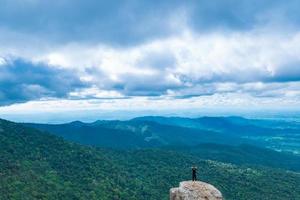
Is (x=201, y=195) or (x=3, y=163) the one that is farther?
(x=3, y=163)

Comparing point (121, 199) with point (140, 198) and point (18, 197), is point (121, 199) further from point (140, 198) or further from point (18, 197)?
point (18, 197)

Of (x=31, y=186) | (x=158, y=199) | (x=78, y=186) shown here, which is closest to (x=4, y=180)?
(x=31, y=186)

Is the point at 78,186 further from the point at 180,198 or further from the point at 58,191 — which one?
the point at 180,198

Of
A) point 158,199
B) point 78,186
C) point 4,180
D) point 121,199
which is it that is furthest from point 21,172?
point 158,199

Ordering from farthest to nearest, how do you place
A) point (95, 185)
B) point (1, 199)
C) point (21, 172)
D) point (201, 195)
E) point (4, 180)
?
point (95, 185) < point (21, 172) < point (4, 180) < point (1, 199) < point (201, 195)

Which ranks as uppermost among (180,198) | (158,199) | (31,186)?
(180,198)

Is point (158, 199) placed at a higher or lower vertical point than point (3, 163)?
lower

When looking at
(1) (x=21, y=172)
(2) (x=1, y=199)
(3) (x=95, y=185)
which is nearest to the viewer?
(2) (x=1, y=199)
